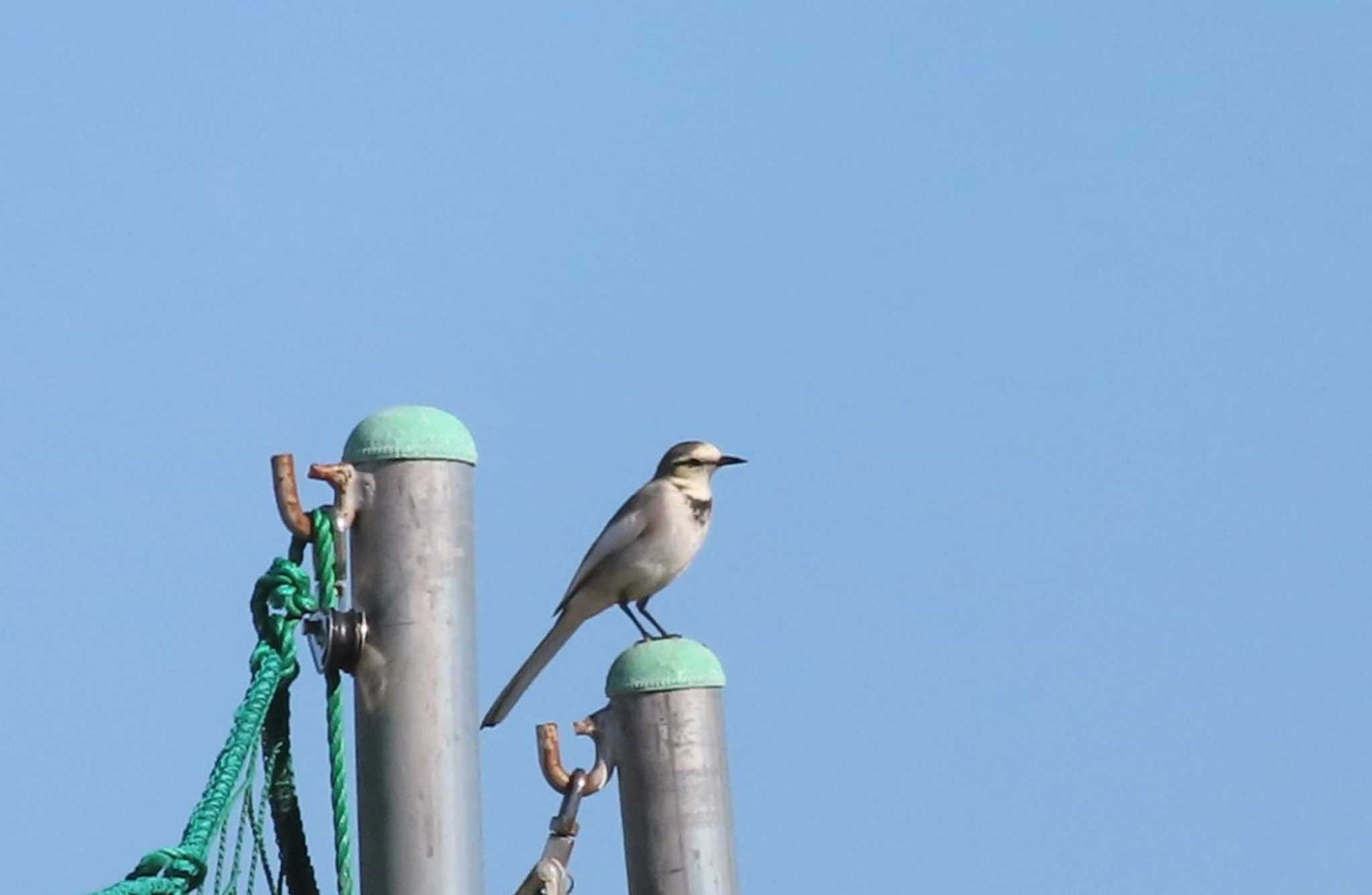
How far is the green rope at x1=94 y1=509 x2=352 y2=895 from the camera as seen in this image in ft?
13.9

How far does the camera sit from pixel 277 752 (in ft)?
15.2

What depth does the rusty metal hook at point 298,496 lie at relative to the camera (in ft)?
14.9

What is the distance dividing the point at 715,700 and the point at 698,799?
0.20m

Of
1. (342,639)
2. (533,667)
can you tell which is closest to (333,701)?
(342,639)

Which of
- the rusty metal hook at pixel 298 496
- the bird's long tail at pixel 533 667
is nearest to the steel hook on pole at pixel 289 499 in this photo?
the rusty metal hook at pixel 298 496

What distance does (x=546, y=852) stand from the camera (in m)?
4.95

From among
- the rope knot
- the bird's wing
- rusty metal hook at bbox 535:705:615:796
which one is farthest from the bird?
the rope knot

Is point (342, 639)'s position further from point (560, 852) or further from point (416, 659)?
point (560, 852)

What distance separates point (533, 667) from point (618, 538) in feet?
3.02

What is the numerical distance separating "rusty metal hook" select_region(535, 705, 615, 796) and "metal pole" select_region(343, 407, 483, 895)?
0.64 m

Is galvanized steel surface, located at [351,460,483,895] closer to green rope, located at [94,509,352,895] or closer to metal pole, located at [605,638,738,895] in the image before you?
green rope, located at [94,509,352,895]

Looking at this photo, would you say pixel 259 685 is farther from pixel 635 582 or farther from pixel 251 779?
pixel 635 582

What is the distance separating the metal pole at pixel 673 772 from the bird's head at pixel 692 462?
13.3 ft

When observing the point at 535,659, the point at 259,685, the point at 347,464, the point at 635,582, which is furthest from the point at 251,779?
the point at 635,582
